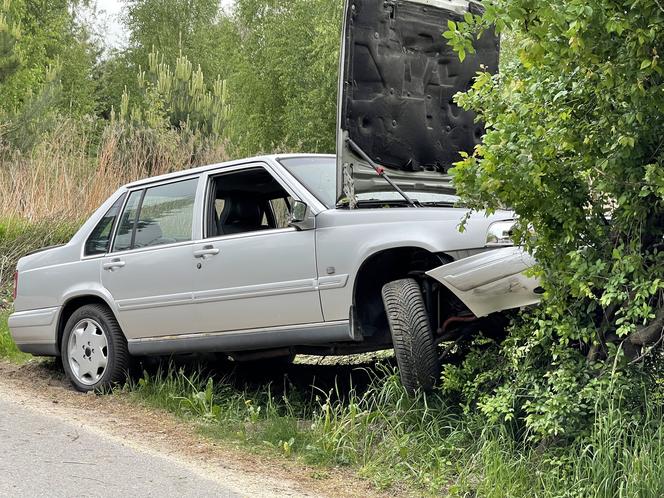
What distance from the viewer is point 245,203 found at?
7.55 meters

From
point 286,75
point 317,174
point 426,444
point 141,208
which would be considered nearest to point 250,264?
point 317,174

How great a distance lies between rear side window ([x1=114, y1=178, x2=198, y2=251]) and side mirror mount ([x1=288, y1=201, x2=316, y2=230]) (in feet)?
4.06

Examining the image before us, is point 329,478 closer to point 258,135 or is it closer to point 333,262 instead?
point 333,262

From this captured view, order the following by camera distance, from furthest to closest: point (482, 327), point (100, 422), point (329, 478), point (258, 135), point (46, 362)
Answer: point (258, 135) < point (46, 362) < point (100, 422) < point (482, 327) < point (329, 478)

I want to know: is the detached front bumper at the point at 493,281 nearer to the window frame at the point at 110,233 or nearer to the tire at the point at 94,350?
the tire at the point at 94,350

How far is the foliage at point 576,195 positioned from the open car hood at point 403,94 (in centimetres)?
123

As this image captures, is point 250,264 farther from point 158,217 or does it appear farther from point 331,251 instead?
point 158,217

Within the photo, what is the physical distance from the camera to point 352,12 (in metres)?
6.34

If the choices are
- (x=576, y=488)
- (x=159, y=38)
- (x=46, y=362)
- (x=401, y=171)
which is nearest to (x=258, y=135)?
(x=159, y=38)

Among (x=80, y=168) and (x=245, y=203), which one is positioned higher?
(x=80, y=168)

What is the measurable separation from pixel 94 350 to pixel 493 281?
3884 millimetres

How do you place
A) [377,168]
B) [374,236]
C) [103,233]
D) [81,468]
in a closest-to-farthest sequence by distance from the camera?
1. [81,468]
2. [374,236]
3. [377,168]
4. [103,233]

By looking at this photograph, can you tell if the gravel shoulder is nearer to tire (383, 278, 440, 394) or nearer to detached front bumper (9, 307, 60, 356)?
detached front bumper (9, 307, 60, 356)

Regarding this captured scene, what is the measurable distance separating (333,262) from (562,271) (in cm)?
171
